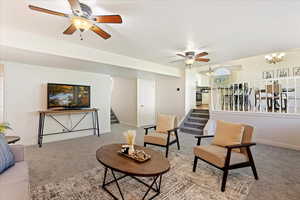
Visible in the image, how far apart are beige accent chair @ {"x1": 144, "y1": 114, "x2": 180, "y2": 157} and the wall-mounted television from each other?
2.55m

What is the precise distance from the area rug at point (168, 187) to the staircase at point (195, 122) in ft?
9.42

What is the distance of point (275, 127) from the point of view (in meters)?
4.02

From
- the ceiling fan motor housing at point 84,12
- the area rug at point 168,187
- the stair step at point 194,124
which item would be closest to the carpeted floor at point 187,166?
the area rug at point 168,187

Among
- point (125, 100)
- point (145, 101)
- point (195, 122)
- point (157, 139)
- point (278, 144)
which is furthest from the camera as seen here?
point (125, 100)

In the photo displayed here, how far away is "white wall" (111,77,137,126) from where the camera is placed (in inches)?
275

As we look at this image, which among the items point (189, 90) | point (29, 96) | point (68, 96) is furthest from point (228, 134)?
point (29, 96)

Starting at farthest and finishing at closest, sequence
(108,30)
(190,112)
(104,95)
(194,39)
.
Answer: (190,112)
(104,95)
(194,39)
(108,30)

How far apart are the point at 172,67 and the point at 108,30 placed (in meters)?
3.54

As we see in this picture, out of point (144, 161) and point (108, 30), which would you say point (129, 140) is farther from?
point (108, 30)

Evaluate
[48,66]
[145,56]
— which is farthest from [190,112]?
[48,66]

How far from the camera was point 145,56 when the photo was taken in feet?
14.4

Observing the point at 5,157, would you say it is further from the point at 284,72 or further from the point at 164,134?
the point at 284,72

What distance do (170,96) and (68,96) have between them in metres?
4.05

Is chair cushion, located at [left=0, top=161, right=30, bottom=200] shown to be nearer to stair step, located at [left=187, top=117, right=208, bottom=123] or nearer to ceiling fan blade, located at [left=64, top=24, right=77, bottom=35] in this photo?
ceiling fan blade, located at [left=64, top=24, right=77, bottom=35]
